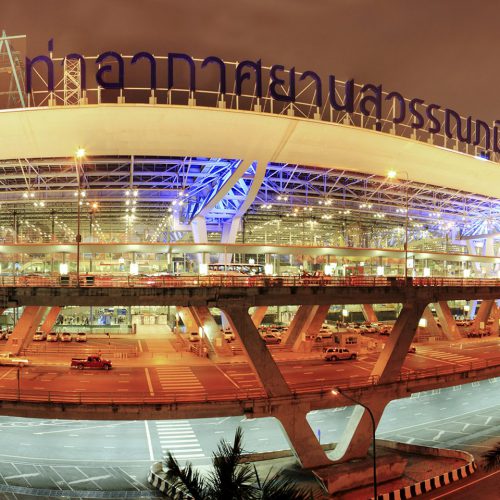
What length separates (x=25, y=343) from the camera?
39.0 meters

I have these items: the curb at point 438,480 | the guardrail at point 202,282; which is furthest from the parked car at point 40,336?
the curb at point 438,480

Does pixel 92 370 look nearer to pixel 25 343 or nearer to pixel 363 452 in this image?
pixel 25 343

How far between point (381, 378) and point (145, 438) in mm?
17771

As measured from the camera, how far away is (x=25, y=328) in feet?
124

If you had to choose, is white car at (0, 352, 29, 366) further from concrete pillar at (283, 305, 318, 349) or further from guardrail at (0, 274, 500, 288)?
concrete pillar at (283, 305, 318, 349)

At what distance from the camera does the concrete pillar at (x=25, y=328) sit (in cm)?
3756

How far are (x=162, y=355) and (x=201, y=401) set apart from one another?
16521mm

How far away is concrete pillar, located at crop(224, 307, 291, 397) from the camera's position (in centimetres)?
2545

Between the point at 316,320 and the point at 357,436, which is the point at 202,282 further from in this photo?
the point at 316,320

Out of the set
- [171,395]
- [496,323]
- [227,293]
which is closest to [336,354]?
[171,395]

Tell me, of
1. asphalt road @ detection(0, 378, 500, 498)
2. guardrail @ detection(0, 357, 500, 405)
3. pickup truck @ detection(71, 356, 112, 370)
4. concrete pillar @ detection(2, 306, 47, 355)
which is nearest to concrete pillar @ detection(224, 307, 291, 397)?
guardrail @ detection(0, 357, 500, 405)

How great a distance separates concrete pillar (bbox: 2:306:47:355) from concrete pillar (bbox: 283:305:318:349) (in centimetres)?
2156

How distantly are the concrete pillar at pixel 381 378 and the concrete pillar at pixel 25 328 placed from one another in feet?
81.0

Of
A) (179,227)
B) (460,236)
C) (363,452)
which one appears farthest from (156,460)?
(460,236)
